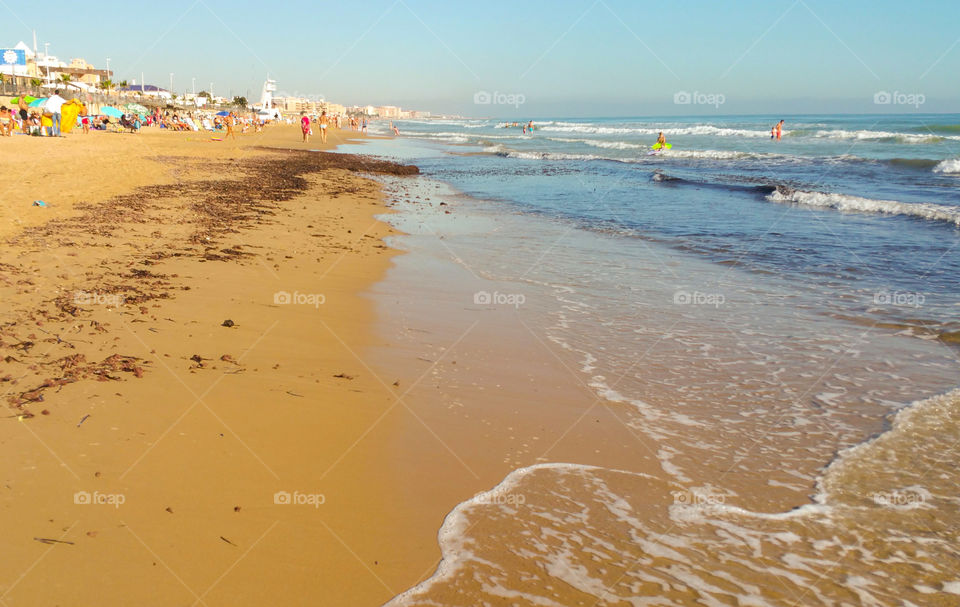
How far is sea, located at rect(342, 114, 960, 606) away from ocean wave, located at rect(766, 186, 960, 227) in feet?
5.25

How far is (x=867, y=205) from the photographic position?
1734cm

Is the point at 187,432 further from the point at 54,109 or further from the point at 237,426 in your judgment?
the point at 54,109

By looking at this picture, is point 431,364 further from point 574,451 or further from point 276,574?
point 276,574

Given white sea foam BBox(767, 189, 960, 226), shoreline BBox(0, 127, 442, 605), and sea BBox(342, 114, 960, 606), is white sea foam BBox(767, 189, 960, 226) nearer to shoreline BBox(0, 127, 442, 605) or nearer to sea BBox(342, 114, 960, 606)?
sea BBox(342, 114, 960, 606)

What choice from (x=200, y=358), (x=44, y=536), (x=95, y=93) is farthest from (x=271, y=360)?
(x=95, y=93)

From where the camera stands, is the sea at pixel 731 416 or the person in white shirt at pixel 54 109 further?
the person in white shirt at pixel 54 109

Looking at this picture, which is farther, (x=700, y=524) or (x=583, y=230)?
(x=583, y=230)

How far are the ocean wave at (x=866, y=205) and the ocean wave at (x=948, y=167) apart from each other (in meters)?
11.4

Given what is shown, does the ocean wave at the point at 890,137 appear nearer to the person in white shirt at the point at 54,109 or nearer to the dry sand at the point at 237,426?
the dry sand at the point at 237,426

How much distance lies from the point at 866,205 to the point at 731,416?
15894mm

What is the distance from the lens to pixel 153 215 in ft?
35.0

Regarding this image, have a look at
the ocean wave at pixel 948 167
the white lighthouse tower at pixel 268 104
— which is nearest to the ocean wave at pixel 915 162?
the ocean wave at pixel 948 167

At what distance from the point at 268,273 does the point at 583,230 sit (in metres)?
7.84

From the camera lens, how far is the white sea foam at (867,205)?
15608 millimetres
